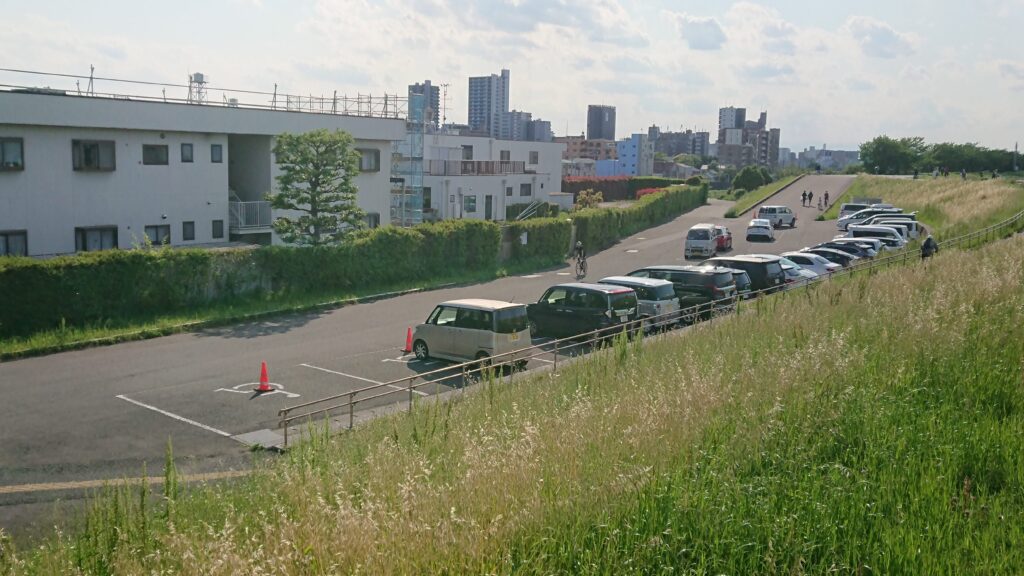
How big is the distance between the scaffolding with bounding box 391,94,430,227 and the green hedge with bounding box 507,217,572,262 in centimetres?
954

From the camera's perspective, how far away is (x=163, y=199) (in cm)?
3491

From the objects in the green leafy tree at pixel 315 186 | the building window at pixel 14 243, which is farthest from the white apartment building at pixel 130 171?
the green leafy tree at pixel 315 186

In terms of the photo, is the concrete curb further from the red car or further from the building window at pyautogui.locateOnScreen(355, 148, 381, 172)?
the building window at pyautogui.locateOnScreen(355, 148, 381, 172)

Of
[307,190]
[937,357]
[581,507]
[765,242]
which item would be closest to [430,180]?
[765,242]

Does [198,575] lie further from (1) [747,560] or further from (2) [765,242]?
(2) [765,242]

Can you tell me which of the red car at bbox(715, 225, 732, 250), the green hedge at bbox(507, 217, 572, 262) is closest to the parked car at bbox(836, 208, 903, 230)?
the red car at bbox(715, 225, 732, 250)

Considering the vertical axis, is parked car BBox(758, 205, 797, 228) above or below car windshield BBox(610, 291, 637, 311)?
above

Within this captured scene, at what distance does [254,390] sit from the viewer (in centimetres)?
1916

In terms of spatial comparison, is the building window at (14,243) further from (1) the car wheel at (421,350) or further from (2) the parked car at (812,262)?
(2) the parked car at (812,262)

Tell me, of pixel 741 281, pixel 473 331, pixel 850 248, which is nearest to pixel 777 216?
pixel 850 248

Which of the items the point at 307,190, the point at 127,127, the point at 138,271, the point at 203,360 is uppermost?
the point at 127,127

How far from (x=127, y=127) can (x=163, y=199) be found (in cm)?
302

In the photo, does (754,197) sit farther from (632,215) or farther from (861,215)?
(632,215)

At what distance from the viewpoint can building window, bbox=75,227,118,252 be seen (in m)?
32.5
